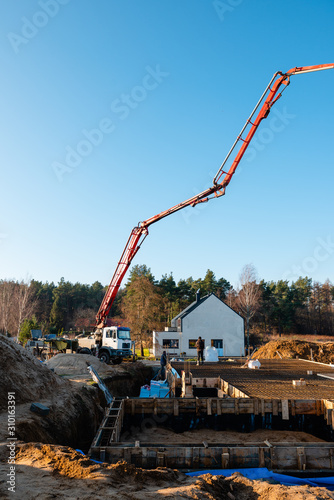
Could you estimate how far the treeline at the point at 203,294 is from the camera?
57.6m

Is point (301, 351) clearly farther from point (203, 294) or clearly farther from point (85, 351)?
point (203, 294)

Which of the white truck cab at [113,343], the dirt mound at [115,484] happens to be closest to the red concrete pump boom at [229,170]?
the white truck cab at [113,343]

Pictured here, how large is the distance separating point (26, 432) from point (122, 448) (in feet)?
8.72

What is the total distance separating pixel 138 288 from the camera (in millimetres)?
48062

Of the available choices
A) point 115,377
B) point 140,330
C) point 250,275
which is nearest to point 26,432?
point 115,377

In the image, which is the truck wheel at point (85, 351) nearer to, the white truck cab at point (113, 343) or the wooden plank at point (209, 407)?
the white truck cab at point (113, 343)

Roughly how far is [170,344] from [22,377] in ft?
98.0

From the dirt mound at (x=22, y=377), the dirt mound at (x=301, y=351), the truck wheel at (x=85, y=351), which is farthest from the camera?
the dirt mound at (x=301, y=351)

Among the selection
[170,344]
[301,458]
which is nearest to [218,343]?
[170,344]

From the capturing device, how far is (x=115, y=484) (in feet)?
19.0

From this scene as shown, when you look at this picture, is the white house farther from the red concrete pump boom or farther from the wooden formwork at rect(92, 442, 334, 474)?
the wooden formwork at rect(92, 442, 334, 474)

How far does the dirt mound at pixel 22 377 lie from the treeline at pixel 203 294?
35589 mm

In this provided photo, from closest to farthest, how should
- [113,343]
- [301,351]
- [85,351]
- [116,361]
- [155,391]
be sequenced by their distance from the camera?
1. [155,391]
2. [113,343]
3. [116,361]
4. [85,351]
5. [301,351]

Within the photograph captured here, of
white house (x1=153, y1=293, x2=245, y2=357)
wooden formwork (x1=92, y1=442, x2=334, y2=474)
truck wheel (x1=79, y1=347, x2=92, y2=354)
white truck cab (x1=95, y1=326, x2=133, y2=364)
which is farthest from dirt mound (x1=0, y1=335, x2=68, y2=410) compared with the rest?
white house (x1=153, y1=293, x2=245, y2=357)
